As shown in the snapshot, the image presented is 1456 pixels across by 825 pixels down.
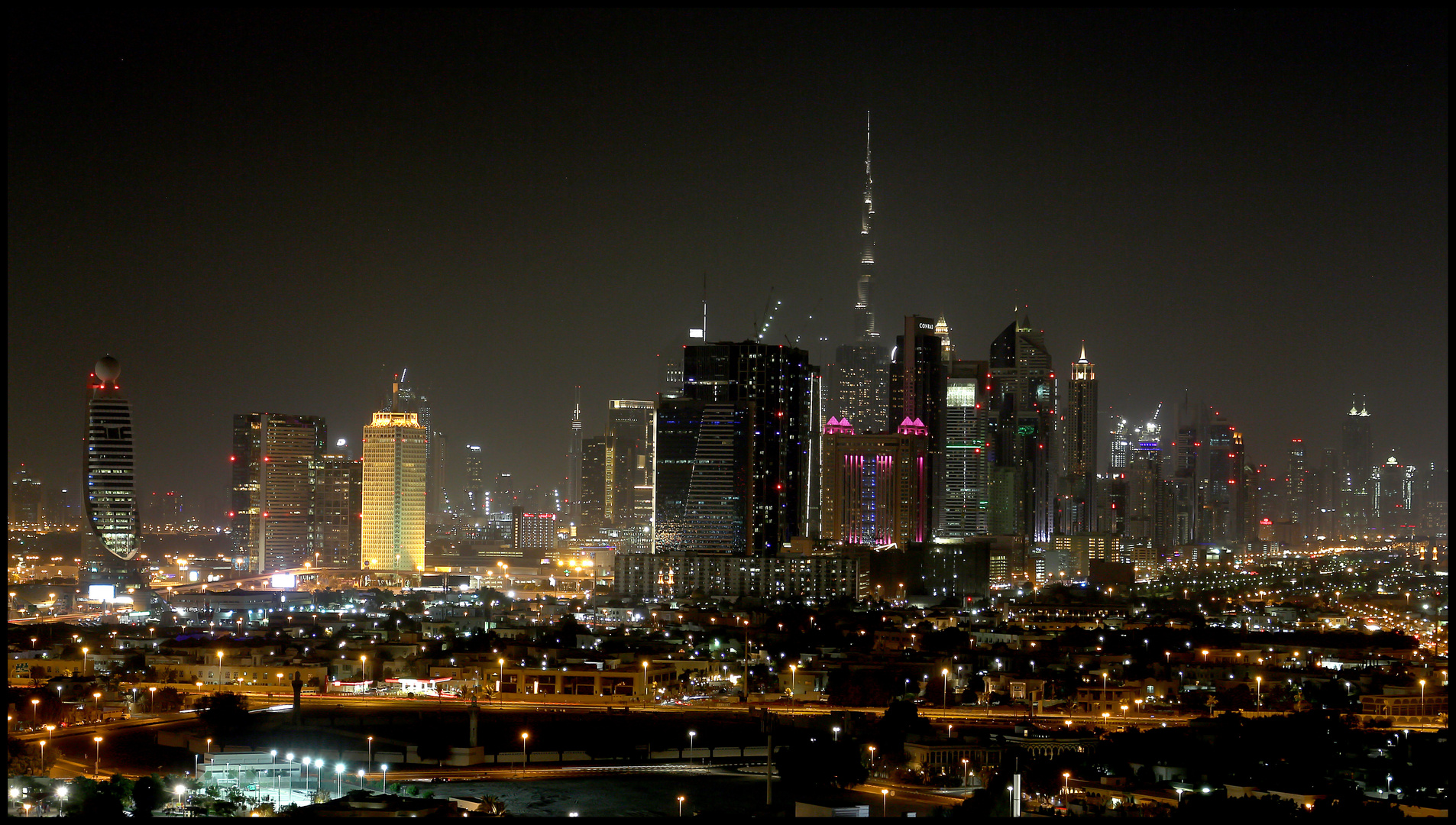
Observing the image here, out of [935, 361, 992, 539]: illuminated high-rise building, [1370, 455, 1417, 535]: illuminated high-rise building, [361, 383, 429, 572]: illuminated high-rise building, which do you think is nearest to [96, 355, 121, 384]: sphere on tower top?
[361, 383, 429, 572]: illuminated high-rise building

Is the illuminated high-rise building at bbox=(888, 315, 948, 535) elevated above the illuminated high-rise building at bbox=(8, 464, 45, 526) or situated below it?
above

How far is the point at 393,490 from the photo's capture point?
39875mm

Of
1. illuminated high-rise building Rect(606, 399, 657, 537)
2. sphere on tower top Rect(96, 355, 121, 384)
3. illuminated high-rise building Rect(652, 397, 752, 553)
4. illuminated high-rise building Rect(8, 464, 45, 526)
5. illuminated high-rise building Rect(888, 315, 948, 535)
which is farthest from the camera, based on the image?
illuminated high-rise building Rect(606, 399, 657, 537)

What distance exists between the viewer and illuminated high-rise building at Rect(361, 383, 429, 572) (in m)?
39.4

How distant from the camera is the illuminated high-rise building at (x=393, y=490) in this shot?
129 ft

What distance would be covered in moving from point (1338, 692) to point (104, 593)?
71.5 ft

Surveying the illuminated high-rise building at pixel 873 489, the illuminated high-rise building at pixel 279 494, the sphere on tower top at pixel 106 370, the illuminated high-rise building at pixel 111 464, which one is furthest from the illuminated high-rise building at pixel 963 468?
the sphere on tower top at pixel 106 370

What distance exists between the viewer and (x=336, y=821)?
193 centimetres

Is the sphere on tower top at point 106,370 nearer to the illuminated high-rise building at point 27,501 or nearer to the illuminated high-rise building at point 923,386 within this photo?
the illuminated high-rise building at point 27,501

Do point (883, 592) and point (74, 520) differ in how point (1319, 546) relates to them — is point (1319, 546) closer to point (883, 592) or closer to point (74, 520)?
point (883, 592)

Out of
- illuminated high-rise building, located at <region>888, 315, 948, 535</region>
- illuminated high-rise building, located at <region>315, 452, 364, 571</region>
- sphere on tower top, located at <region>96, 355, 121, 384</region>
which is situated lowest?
illuminated high-rise building, located at <region>315, 452, 364, 571</region>

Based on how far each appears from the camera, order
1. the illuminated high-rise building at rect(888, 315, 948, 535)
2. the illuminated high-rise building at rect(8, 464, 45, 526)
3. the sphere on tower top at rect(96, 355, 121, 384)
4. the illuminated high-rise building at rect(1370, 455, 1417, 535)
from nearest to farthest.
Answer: the sphere on tower top at rect(96, 355, 121, 384)
the illuminated high-rise building at rect(8, 464, 45, 526)
the illuminated high-rise building at rect(888, 315, 948, 535)
the illuminated high-rise building at rect(1370, 455, 1417, 535)

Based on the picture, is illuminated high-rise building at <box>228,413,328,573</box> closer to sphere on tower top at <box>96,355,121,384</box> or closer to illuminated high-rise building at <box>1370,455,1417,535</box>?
sphere on tower top at <box>96,355,121,384</box>

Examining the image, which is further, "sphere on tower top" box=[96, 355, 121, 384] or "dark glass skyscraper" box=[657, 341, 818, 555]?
"dark glass skyscraper" box=[657, 341, 818, 555]
